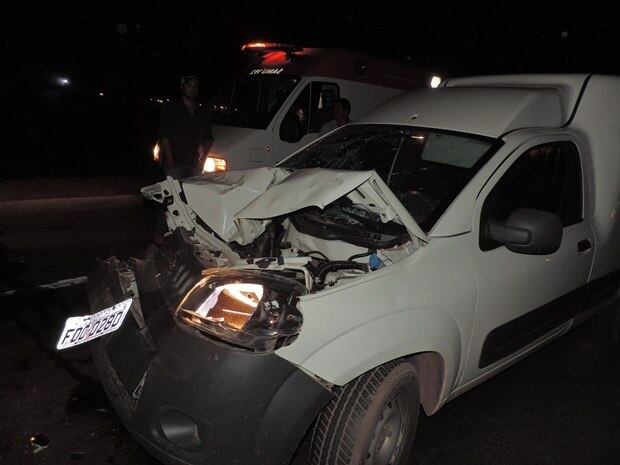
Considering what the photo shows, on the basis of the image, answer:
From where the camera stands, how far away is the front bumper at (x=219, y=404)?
192 cm

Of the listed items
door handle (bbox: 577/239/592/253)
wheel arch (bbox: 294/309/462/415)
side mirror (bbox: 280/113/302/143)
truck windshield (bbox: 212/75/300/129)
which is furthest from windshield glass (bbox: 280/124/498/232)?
truck windshield (bbox: 212/75/300/129)

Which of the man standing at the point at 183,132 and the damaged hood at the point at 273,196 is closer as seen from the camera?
the damaged hood at the point at 273,196

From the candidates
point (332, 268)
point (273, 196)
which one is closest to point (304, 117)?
point (273, 196)

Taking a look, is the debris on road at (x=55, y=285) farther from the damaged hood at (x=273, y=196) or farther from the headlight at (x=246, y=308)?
the headlight at (x=246, y=308)

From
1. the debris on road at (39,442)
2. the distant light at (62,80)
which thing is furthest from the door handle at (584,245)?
the distant light at (62,80)

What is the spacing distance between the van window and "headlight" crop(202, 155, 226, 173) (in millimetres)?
1158

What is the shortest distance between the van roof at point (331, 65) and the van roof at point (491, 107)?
371cm

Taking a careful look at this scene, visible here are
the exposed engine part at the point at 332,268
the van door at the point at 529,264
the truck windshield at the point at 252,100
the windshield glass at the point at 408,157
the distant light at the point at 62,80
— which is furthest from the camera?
the distant light at the point at 62,80

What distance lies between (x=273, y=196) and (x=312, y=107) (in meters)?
4.81

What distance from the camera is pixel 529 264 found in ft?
9.16

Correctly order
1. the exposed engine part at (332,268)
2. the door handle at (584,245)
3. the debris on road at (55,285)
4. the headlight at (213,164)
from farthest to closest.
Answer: the headlight at (213,164), the debris on road at (55,285), the door handle at (584,245), the exposed engine part at (332,268)

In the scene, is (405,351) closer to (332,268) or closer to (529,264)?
(332,268)

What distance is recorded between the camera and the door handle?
A: 3133mm

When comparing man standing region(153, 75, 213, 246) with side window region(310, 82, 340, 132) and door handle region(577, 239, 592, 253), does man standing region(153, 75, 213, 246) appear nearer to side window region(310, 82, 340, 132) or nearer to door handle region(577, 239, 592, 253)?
side window region(310, 82, 340, 132)
